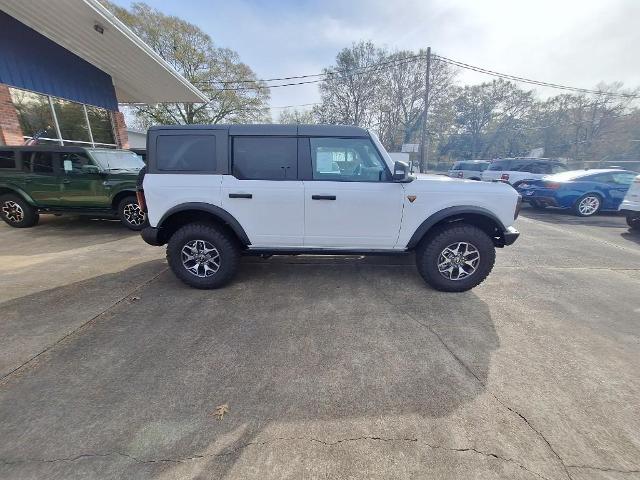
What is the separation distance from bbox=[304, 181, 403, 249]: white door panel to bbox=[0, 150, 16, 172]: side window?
725 cm

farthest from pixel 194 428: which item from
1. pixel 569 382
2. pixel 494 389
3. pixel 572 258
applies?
pixel 572 258

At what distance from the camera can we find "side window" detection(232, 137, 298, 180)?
3.47 m

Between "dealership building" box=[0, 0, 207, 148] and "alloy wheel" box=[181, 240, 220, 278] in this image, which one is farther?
"dealership building" box=[0, 0, 207, 148]

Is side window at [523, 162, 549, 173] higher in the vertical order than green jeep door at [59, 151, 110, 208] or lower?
higher

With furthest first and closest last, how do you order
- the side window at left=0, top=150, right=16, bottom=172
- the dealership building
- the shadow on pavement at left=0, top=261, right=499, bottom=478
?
the dealership building → the side window at left=0, top=150, right=16, bottom=172 → the shadow on pavement at left=0, top=261, right=499, bottom=478

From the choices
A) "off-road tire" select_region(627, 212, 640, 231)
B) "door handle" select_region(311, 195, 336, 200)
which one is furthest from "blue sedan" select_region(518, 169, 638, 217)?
"door handle" select_region(311, 195, 336, 200)

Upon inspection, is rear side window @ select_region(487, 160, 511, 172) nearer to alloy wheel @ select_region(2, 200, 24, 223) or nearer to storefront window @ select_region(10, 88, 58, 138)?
alloy wheel @ select_region(2, 200, 24, 223)

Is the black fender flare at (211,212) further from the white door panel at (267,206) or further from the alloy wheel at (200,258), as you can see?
the alloy wheel at (200,258)

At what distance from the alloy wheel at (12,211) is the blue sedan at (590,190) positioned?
14.1m

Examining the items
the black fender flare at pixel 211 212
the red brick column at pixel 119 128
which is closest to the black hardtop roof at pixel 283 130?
the black fender flare at pixel 211 212

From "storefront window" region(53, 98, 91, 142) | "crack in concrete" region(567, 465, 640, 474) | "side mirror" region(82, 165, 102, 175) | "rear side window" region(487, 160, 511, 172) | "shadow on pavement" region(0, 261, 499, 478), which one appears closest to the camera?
"crack in concrete" region(567, 465, 640, 474)

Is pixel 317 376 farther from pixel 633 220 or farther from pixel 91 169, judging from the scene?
pixel 633 220

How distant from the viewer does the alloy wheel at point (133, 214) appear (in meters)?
6.33

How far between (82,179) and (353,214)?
628 centimetres
